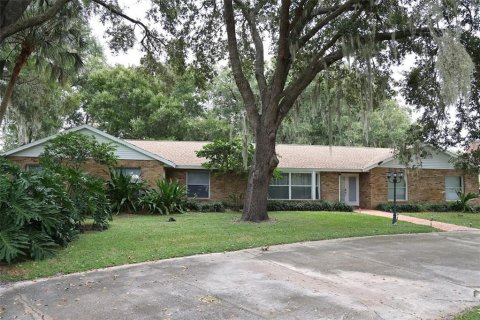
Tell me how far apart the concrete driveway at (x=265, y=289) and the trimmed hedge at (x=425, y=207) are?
12.5 metres

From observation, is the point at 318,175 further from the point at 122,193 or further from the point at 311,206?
the point at 122,193

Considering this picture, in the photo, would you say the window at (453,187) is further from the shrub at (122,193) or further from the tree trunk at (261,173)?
the shrub at (122,193)

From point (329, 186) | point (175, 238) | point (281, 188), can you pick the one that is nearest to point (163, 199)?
point (281, 188)

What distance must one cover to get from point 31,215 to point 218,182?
13.6 m

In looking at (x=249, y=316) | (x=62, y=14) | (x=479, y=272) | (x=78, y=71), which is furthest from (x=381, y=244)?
(x=78, y=71)

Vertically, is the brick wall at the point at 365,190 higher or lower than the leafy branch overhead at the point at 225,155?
lower

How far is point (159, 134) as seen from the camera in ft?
101

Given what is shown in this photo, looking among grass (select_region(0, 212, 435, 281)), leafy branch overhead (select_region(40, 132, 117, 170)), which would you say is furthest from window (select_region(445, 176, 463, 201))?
leafy branch overhead (select_region(40, 132, 117, 170))

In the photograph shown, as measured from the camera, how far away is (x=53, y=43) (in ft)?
45.0

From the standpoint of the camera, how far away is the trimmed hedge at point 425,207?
20.9 meters

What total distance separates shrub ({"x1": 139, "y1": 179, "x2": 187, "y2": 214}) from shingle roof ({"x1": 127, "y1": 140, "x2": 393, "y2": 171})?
2469mm

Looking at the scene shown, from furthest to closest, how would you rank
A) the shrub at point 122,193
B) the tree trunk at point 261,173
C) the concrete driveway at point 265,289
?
the shrub at point 122,193 → the tree trunk at point 261,173 → the concrete driveway at point 265,289

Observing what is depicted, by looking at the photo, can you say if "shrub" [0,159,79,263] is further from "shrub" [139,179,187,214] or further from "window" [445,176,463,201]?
"window" [445,176,463,201]

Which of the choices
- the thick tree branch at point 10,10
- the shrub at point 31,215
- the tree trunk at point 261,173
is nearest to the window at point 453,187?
the tree trunk at point 261,173
